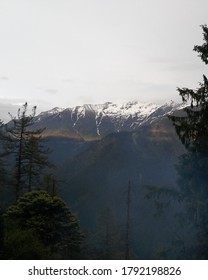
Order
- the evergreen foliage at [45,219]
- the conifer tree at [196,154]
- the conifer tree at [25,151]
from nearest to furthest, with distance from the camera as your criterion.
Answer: the conifer tree at [196,154]
the evergreen foliage at [45,219]
the conifer tree at [25,151]

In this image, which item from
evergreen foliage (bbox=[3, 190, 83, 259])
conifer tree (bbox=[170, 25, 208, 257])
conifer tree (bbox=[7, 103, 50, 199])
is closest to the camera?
conifer tree (bbox=[170, 25, 208, 257])

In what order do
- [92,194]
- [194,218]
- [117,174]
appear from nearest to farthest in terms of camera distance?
[194,218] < [92,194] < [117,174]

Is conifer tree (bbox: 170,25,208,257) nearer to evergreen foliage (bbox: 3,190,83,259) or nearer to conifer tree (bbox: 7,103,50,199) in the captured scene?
evergreen foliage (bbox: 3,190,83,259)

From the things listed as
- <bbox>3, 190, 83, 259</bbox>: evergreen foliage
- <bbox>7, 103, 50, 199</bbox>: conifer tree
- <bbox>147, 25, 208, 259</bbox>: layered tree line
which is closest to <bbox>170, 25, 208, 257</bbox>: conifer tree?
<bbox>147, 25, 208, 259</bbox>: layered tree line

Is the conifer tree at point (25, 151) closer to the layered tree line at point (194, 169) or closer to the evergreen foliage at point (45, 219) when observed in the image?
the evergreen foliage at point (45, 219)

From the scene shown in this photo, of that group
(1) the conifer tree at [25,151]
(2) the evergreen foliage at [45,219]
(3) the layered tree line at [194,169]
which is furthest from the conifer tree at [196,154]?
(1) the conifer tree at [25,151]

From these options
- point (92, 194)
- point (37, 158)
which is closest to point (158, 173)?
point (92, 194)

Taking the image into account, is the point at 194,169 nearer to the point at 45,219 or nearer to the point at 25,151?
the point at 45,219

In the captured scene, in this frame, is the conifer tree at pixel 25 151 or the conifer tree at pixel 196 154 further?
the conifer tree at pixel 25 151

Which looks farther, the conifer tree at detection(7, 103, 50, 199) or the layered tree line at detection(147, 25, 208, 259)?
the conifer tree at detection(7, 103, 50, 199)

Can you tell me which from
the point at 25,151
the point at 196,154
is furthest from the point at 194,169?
the point at 25,151

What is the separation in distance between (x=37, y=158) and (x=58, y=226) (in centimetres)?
946
